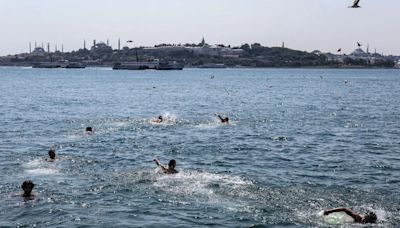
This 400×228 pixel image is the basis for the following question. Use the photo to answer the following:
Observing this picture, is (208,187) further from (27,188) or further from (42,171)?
(42,171)

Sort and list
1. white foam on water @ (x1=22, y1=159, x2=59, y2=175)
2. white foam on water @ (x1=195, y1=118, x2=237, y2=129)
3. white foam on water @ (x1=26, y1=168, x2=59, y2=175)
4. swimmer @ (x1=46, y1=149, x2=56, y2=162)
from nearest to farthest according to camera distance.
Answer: white foam on water @ (x1=26, y1=168, x2=59, y2=175), white foam on water @ (x1=22, y1=159, x2=59, y2=175), swimmer @ (x1=46, y1=149, x2=56, y2=162), white foam on water @ (x1=195, y1=118, x2=237, y2=129)

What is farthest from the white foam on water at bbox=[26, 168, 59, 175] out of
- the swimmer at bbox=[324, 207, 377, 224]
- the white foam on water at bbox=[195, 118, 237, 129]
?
the white foam on water at bbox=[195, 118, 237, 129]

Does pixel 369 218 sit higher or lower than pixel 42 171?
higher

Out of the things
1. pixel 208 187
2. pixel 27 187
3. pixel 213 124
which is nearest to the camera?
pixel 27 187

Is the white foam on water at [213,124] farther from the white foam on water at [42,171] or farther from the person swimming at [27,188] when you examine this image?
the person swimming at [27,188]

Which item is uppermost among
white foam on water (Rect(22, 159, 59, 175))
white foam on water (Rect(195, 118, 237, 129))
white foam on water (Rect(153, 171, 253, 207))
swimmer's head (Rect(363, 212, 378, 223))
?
swimmer's head (Rect(363, 212, 378, 223))

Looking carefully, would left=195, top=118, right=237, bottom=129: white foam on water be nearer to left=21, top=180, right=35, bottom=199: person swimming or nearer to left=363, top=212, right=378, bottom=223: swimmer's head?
left=21, top=180, right=35, bottom=199: person swimming

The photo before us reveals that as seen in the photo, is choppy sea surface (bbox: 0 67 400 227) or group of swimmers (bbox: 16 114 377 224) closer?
group of swimmers (bbox: 16 114 377 224)

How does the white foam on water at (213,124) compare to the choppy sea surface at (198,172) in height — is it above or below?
below

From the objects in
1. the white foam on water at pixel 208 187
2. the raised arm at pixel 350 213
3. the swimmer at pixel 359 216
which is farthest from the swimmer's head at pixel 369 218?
the white foam on water at pixel 208 187

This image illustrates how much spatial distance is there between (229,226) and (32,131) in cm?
3245

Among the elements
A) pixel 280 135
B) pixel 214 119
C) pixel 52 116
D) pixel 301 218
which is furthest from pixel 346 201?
pixel 52 116

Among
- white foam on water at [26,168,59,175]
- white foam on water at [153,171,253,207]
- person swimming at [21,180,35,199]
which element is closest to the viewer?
white foam on water at [153,171,253,207]

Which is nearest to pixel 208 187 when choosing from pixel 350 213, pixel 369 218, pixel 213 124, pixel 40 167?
pixel 350 213
